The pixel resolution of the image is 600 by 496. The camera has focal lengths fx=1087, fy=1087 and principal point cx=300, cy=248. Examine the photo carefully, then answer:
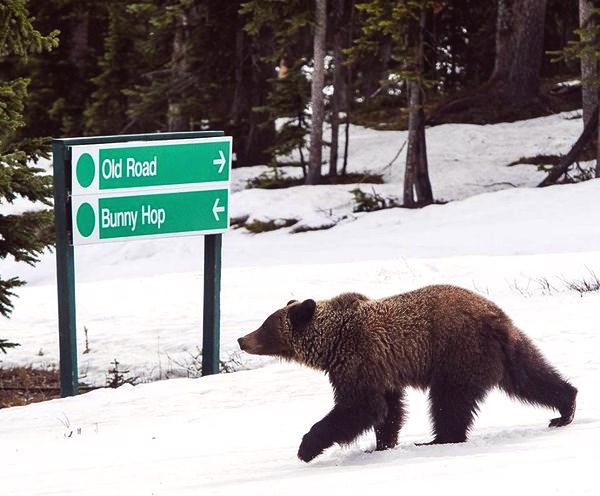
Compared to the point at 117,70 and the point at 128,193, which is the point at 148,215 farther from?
the point at 117,70

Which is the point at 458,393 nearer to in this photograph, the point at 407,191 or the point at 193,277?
the point at 193,277

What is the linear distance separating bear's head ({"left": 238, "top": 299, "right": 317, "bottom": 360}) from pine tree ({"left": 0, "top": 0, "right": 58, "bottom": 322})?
4667 millimetres

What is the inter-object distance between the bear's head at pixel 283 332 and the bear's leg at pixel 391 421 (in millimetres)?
636

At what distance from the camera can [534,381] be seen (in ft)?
21.0

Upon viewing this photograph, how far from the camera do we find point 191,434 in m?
8.11

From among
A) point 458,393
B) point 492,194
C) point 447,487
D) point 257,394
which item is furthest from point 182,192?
point 492,194

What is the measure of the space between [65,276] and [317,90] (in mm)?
17093

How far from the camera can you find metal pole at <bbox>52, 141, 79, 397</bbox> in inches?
400

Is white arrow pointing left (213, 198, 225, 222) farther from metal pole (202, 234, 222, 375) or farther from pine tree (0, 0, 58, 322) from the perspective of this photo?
pine tree (0, 0, 58, 322)

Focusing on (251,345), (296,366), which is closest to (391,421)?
(251,345)

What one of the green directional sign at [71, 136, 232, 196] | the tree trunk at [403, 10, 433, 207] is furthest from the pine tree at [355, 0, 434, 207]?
the green directional sign at [71, 136, 232, 196]

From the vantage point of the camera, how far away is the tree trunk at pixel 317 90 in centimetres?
2595

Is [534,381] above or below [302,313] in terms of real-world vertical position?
below

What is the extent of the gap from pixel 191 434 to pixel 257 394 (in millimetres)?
1653
